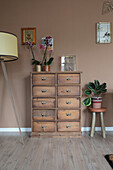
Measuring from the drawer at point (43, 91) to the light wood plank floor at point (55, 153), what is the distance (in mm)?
687

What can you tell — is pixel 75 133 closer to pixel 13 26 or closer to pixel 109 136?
pixel 109 136

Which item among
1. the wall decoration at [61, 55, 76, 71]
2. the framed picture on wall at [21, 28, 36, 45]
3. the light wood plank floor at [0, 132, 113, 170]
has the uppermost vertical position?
the framed picture on wall at [21, 28, 36, 45]

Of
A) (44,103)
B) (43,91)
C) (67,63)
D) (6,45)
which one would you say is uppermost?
(6,45)

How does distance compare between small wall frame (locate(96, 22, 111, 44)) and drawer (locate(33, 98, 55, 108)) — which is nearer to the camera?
drawer (locate(33, 98, 55, 108))

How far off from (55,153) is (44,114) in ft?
2.32

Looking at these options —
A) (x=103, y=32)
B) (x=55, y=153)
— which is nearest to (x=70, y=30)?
(x=103, y=32)

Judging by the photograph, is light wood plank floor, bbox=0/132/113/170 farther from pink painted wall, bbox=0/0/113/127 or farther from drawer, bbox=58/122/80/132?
pink painted wall, bbox=0/0/113/127

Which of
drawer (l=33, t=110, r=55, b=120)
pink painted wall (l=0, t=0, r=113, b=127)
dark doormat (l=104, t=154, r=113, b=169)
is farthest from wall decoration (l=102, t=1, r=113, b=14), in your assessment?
dark doormat (l=104, t=154, r=113, b=169)

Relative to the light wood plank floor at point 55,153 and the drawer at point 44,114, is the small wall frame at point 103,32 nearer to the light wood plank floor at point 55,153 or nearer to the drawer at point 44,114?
the drawer at point 44,114

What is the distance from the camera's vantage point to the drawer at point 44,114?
2.50 m

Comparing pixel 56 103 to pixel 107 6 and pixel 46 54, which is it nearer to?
pixel 46 54

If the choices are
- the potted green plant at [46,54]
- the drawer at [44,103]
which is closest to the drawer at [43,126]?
the drawer at [44,103]

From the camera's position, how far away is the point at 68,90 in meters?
2.50

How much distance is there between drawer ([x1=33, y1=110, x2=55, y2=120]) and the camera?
250 cm
